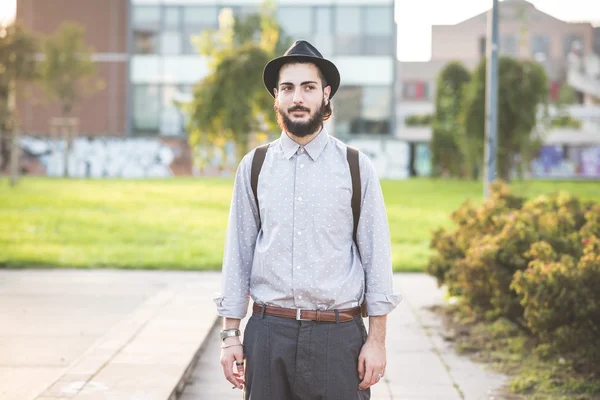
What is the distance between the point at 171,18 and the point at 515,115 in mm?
29518

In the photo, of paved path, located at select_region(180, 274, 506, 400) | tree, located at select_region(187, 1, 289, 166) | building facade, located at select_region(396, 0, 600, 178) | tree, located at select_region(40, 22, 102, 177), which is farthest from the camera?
building facade, located at select_region(396, 0, 600, 178)

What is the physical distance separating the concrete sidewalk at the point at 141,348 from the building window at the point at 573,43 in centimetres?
7137

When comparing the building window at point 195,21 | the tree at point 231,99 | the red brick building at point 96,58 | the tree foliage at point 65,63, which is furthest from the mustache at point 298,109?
the red brick building at point 96,58

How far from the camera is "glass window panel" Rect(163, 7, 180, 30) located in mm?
55875

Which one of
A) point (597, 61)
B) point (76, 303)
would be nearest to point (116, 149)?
point (597, 61)

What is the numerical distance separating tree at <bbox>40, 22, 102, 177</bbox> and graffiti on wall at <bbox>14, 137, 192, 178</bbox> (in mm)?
5090

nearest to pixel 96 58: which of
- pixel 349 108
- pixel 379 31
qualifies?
pixel 349 108

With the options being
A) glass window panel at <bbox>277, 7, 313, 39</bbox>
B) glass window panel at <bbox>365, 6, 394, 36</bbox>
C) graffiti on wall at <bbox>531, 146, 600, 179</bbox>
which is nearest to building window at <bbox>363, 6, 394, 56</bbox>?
glass window panel at <bbox>365, 6, 394, 36</bbox>

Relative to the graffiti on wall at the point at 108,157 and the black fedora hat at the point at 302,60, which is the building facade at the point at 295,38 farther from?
the black fedora hat at the point at 302,60

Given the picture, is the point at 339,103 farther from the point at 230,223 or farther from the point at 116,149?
the point at 230,223

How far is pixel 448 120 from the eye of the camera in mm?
45531

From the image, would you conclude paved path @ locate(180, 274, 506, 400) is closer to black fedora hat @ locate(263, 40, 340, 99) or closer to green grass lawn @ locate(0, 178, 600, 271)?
black fedora hat @ locate(263, 40, 340, 99)

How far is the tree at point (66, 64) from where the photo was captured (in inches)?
1991

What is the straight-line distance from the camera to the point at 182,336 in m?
7.25
